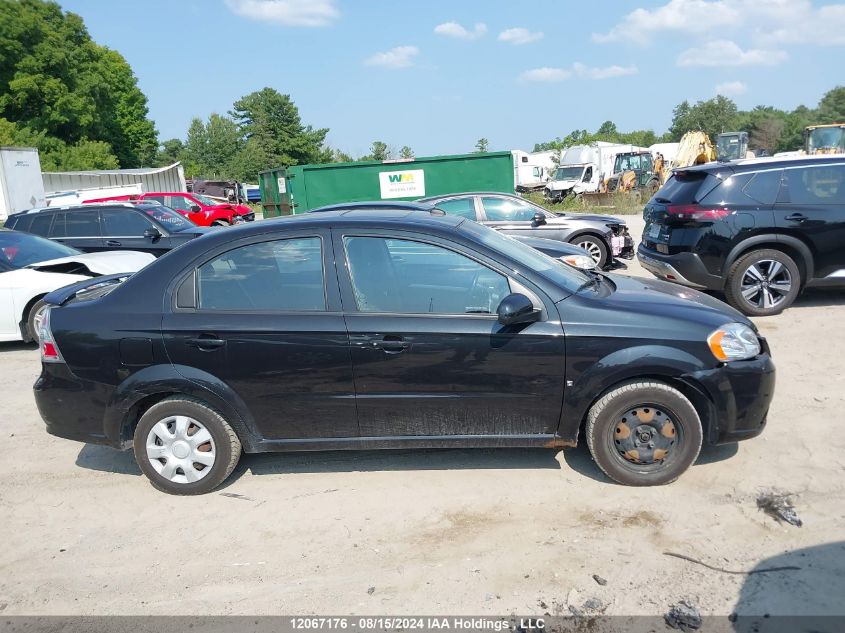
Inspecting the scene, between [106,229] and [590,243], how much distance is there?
27.9 ft

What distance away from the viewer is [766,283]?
25.7ft

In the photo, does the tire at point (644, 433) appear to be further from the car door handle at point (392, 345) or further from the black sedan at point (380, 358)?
the car door handle at point (392, 345)

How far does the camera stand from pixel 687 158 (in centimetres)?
2909

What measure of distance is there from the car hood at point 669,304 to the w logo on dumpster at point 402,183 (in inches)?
572

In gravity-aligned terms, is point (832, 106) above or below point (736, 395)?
above

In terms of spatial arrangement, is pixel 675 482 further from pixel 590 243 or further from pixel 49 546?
pixel 590 243

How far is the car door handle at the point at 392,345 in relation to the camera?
3.90m

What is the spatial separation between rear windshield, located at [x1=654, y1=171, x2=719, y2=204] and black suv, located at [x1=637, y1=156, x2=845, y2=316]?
0.01m

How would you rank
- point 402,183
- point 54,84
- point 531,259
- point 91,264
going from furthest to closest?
point 54,84 < point 402,183 < point 91,264 < point 531,259

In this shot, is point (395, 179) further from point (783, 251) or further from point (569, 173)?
point (569, 173)

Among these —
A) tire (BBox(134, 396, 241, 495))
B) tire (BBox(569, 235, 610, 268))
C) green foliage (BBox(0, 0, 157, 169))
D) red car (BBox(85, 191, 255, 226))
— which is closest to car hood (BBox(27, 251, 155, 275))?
tire (BBox(134, 396, 241, 495))

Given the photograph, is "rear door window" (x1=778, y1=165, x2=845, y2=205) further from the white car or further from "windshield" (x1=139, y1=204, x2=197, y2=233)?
"windshield" (x1=139, y1=204, x2=197, y2=233)

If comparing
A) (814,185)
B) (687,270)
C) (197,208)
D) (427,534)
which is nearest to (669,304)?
(427,534)

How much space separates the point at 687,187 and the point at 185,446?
6626 millimetres
